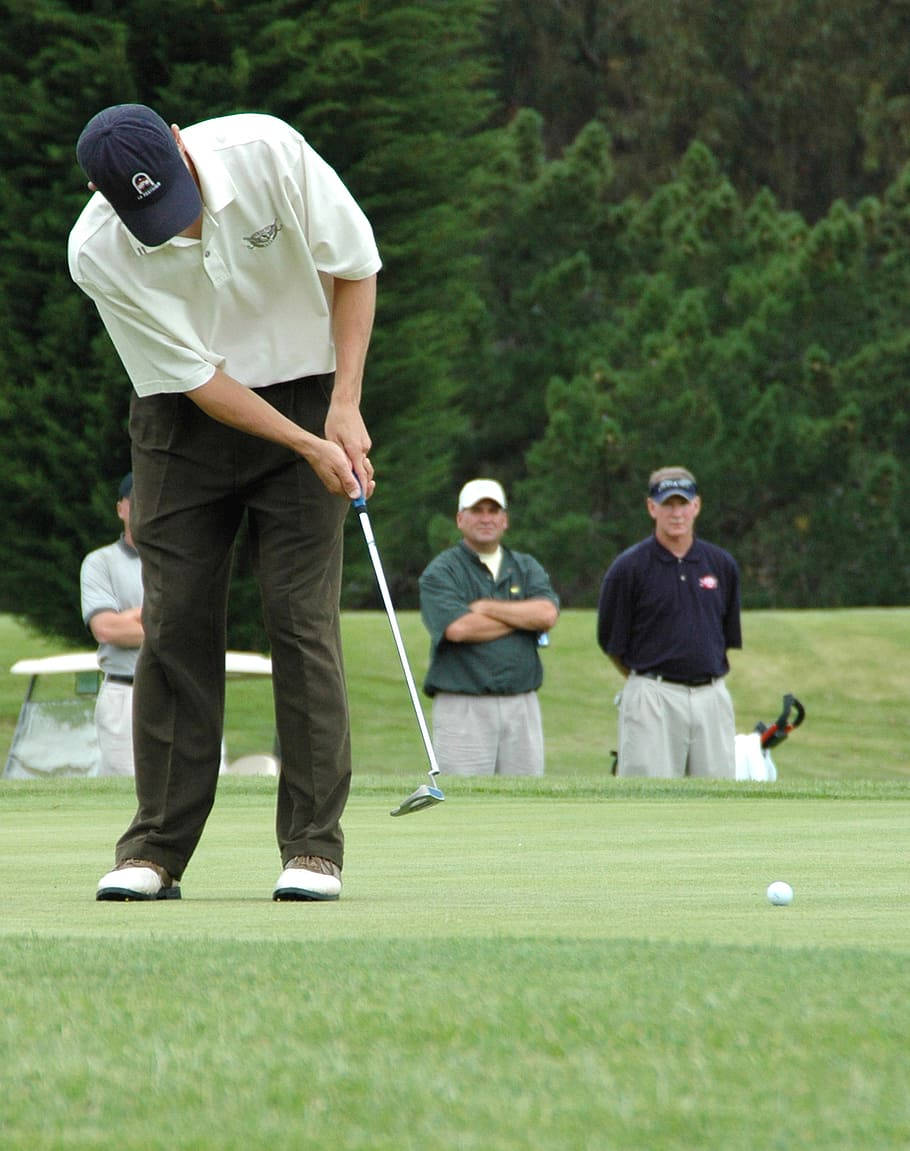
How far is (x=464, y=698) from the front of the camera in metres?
11.2

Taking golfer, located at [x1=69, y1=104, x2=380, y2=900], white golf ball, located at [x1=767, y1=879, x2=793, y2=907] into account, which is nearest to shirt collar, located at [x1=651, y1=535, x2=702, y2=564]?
golfer, located at [x1=69, y1=104, x2=380, y2=900]

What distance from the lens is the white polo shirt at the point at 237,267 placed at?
438cm

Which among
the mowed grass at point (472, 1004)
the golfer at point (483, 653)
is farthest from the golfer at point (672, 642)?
the mowed grass at point (472, 1004)

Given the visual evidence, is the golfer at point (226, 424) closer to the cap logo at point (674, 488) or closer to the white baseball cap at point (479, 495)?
the cap logo at point (674, 488)

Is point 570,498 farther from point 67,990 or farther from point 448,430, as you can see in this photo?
point 67,990

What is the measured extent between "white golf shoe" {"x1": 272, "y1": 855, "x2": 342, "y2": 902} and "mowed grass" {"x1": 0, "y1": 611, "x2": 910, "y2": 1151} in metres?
0.10

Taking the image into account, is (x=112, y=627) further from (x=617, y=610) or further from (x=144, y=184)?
(x=144, y=184)

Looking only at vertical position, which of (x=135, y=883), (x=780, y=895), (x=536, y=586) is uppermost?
(x=780, y=895)

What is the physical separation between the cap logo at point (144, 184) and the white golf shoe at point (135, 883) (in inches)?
55.1

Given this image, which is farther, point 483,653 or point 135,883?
point 483,653

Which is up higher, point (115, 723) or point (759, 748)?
point (115, 723)

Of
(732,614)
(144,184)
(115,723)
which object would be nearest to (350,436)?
(144,184)

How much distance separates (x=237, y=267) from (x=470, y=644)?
22.3ft

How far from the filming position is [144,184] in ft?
13.8
